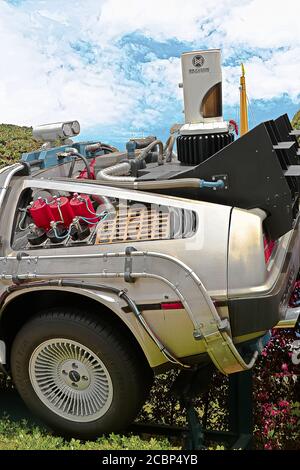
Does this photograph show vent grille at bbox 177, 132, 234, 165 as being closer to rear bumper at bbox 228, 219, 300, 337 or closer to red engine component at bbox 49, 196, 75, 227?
red engine component at bbox 49, 196, 75, 227

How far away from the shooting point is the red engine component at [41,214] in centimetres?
429

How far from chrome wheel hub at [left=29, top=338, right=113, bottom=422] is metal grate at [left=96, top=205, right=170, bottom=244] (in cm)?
78

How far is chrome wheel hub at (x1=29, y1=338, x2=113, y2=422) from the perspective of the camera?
Result: 4.09 m

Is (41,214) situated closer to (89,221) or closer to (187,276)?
(89,221)

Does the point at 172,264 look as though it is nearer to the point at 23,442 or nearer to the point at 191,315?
the point at 191,315

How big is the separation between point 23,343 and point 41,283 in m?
0.53

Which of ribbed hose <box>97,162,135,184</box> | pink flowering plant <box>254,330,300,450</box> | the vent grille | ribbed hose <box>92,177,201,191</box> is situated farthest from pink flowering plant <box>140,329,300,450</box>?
ribbed hose <box>92,177,201,191</box>

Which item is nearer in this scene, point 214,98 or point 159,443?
point 159,443

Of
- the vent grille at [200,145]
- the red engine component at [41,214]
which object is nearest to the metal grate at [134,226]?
the red engine component at [41,214]

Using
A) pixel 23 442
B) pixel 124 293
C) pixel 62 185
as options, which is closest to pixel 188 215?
pixel 124 293

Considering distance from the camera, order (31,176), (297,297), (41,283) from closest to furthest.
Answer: (41,283), (31,176), (297,297)

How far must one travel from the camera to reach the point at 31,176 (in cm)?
469

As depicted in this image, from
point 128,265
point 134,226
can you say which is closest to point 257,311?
point 128,265

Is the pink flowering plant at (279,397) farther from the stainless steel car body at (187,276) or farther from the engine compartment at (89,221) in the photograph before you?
the engine compartment at (89,221)
